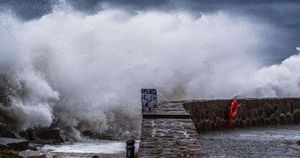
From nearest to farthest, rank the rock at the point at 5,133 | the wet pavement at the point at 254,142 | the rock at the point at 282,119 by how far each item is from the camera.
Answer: the wet pavement at the point at 254,142, the rock at the point at 5,133, the rock at the point at 282,119

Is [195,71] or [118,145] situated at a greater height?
[195,71]

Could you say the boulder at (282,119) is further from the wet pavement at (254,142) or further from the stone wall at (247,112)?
the wet pavement at (254,142)

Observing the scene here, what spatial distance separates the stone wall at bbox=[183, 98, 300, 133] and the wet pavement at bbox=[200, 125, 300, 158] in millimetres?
427

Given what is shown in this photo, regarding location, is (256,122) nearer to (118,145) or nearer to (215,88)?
(118,145)

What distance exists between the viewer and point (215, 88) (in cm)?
2134

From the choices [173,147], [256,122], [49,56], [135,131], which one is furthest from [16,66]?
[173,147]

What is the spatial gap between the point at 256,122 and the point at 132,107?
13.9 ft

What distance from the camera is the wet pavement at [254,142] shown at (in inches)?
375

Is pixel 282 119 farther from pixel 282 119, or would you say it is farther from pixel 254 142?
pixel 254 142

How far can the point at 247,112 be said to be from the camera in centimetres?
1413

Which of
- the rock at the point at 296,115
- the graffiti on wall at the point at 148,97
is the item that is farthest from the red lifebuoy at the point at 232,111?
the graffiti on wall at the point at 148,97

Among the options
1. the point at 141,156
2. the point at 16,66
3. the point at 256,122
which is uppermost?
the point at 16,66

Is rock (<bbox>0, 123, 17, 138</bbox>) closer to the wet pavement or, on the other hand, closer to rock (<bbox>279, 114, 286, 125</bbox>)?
the wet pavement

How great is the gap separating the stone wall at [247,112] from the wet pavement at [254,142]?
0.43m
